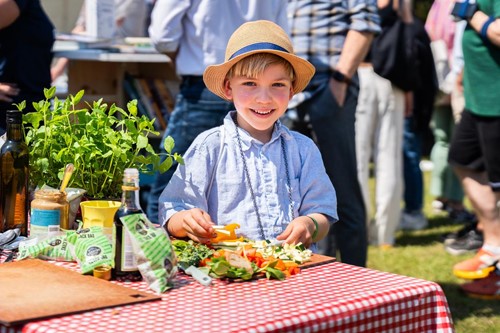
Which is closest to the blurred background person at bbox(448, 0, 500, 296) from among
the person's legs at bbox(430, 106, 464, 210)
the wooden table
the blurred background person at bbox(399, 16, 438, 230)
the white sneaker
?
the blurred background person at bbox(399, 16, 438, 230)

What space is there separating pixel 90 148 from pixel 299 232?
2.23 feet

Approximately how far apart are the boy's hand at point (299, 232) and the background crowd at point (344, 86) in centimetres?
165

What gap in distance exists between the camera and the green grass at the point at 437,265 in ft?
17.2

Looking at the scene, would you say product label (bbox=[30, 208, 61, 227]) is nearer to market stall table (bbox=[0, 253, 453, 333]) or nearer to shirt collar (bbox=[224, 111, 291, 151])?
market stall table (bbox=[0, 253, 453, 333])

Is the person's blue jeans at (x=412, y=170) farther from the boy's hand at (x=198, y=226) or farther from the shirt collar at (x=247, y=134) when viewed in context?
the boy's hand at (x=198, y=226)

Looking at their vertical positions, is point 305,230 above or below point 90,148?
below

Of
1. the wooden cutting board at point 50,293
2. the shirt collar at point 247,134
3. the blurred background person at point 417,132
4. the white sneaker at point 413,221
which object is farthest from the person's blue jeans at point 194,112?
the white sneaker at point 413,221

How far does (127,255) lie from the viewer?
2.42 metres

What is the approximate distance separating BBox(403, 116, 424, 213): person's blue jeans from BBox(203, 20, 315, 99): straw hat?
525 cm

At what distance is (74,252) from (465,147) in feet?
12.0

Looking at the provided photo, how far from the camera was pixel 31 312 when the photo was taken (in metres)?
2.12

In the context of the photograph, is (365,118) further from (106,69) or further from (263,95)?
(263,95)

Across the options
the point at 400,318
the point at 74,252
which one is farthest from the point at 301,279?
the point at 74,252

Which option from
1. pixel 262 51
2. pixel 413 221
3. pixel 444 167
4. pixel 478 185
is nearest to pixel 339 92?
pixel 478 185
